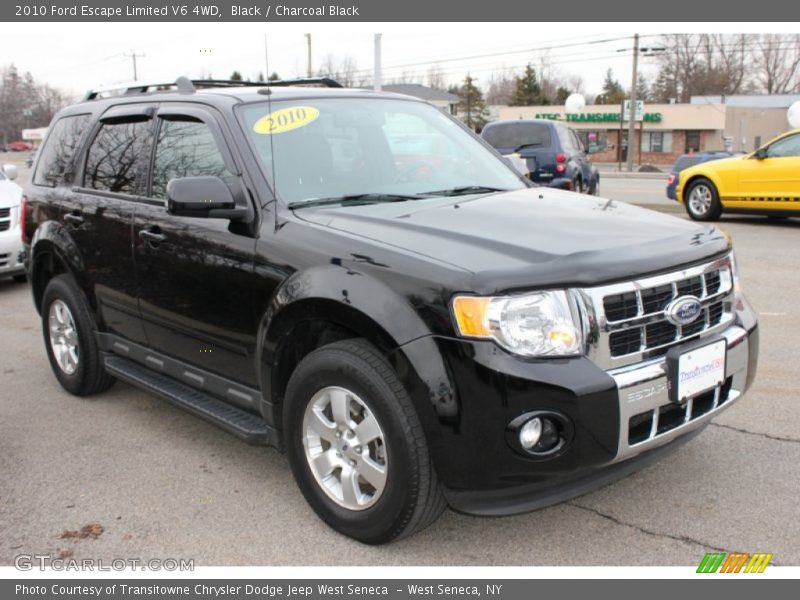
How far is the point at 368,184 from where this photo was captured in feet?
12.9

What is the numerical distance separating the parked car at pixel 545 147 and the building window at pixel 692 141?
47045mm

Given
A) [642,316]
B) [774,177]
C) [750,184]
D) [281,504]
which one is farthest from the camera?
[750,184]

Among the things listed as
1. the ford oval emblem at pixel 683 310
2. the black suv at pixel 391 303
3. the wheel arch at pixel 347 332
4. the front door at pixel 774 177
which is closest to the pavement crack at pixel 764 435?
the black suv at pixel 391 303

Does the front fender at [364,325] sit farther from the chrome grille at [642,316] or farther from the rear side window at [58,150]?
the rear side window at [58,150]

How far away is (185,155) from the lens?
4113 mm

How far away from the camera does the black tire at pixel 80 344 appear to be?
16.1 feet

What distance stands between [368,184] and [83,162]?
6.93 feet

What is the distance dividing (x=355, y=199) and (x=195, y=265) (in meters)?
0.85

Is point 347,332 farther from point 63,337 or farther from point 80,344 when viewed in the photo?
point 63,337

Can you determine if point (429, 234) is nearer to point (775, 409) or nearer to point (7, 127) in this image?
point (775, 409)

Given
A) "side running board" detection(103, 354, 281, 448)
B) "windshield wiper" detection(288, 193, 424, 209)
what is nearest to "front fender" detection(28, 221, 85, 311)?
"side running board" detection(103, 354, 281, 448)

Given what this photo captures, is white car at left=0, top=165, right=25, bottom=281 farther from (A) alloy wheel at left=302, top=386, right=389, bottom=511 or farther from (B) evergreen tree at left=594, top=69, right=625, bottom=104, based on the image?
(B) evergreen tree at left=594, top=69, right=625, bottom=104

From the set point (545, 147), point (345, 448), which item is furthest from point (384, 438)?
point (545, 147)
